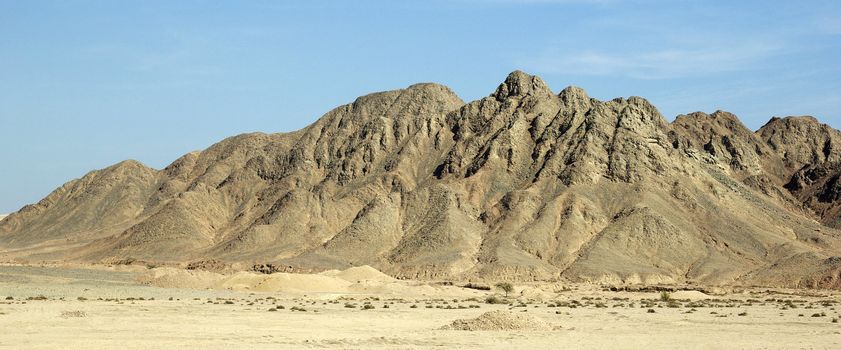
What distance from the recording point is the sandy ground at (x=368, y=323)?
4047 cm

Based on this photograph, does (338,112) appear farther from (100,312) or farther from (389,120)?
(100,312)

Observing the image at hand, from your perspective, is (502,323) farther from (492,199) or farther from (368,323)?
(492,199)

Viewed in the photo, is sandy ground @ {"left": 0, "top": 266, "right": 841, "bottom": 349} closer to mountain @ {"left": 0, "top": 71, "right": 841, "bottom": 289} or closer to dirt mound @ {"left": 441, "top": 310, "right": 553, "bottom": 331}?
dirt mound @ {"left": 441, "top": 310, "right": 553, "bottom": 331}

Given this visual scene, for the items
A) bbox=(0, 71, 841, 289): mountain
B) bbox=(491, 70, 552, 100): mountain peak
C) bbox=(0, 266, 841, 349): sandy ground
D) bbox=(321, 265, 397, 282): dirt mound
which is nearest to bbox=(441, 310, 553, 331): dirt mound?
bbox=(0, 266, 841, 349): sandy ground

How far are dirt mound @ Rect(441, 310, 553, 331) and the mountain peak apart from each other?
112m

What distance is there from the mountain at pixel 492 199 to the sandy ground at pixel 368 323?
108 feet

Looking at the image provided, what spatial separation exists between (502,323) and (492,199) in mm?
86797

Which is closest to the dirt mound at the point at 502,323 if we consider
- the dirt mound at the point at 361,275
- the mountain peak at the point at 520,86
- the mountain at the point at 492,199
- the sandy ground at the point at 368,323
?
the sandy ground at the point at 368,323

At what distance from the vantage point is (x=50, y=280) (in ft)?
313

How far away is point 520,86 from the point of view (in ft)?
516

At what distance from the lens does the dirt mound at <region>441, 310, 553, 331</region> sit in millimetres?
45406

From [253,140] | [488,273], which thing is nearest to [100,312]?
[488,273]

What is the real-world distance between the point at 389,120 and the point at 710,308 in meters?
96.7

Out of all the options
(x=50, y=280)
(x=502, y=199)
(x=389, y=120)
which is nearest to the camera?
(x=50, y=280)
